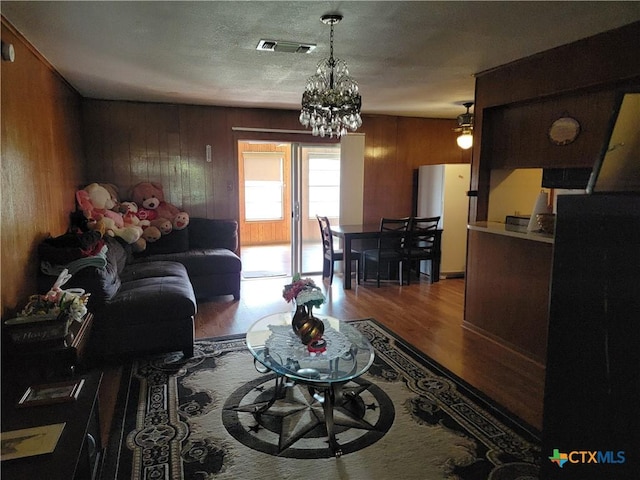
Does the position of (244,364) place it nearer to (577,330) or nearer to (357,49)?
(357,49)

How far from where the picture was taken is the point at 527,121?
3383mm

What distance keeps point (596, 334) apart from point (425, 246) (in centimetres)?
502

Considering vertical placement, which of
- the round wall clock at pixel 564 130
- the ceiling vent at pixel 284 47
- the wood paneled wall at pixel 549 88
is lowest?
the round wall clock at pixel 564 130

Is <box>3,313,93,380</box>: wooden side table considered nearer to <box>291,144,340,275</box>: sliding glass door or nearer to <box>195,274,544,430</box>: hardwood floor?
<box>195,274,544,430</box>: hardwood floor

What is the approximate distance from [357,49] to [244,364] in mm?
2391

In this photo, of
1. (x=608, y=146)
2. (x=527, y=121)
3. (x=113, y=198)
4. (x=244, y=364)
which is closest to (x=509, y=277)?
(x=527, y=121)

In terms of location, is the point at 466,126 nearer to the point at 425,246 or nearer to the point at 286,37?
the point at 425,246

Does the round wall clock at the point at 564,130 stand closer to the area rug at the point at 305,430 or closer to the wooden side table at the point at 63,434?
the area rug at the point at 305,430

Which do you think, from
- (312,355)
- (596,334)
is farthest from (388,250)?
(596,334)

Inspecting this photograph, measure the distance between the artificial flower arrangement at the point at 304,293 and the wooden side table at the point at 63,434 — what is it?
3.54 feet

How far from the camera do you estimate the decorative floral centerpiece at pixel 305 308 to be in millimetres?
2359

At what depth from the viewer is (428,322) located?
4.11 meters

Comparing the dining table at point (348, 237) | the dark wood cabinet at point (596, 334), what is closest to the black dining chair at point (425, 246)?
the dining table at point (348, 237)

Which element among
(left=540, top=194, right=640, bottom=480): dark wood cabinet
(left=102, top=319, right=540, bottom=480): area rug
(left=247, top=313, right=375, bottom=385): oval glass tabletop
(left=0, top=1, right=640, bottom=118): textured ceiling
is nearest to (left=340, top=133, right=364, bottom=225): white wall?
(left=0, top=1, right=640, bottom=118): textured ceiling
